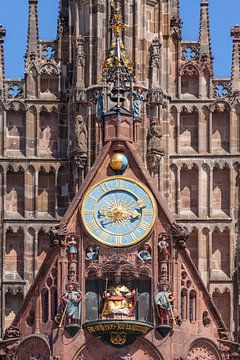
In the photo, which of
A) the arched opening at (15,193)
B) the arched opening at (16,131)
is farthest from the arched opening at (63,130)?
the arched opening at (15,193)

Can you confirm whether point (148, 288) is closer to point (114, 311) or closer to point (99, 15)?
point (114, 311)

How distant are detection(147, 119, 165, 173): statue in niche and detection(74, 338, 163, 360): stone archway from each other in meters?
5.61

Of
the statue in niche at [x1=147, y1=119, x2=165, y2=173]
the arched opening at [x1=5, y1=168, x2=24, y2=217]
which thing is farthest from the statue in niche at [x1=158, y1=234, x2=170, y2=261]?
the arched opening at [x1=5, y1=168, x2=24, y2=217]

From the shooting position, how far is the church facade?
259 ft

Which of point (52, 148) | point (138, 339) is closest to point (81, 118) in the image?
point (52, 148)

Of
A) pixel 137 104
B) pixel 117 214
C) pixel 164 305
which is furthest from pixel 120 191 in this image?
pixel 164 305

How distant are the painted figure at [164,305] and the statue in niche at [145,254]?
2.93 feet

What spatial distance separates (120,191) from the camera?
261 feet

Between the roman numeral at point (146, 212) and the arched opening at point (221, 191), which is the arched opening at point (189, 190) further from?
the roman numeral at point (146, 212)

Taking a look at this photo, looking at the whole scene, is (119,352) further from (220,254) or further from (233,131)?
(233,131)

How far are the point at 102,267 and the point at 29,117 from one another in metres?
6.89

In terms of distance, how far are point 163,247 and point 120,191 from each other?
174 cm

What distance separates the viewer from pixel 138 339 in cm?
7875

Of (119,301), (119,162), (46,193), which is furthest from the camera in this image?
(46,193)
